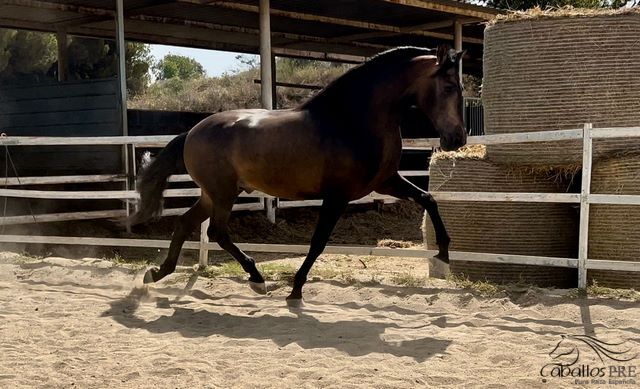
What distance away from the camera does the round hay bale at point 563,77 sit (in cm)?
559

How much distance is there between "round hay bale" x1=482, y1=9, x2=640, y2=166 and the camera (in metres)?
5.59

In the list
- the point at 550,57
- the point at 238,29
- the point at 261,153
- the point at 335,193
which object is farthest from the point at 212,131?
the point at 238,29

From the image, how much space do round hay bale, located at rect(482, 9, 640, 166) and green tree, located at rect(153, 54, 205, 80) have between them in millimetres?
48175

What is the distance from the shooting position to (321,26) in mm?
12922

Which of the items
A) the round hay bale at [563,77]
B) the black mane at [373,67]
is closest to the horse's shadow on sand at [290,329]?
the black mane at [373,67]

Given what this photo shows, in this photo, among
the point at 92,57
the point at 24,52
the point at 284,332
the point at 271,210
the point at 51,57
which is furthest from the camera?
the point at 51,57

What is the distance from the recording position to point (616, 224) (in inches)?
218

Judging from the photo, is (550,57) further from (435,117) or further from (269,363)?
(269,363)

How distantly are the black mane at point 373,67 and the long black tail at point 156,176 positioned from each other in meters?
1.40

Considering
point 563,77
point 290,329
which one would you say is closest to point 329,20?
point 563,77

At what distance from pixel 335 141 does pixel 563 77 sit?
200cm

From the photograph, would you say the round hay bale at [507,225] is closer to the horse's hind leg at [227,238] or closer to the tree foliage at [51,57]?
the horse's hind leg at [227,238]

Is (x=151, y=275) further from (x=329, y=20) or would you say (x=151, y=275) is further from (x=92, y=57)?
(x=92, y=57)

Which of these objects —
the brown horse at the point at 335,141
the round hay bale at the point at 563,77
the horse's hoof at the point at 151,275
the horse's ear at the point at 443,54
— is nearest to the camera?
the horse's ear at the point at 443,54
